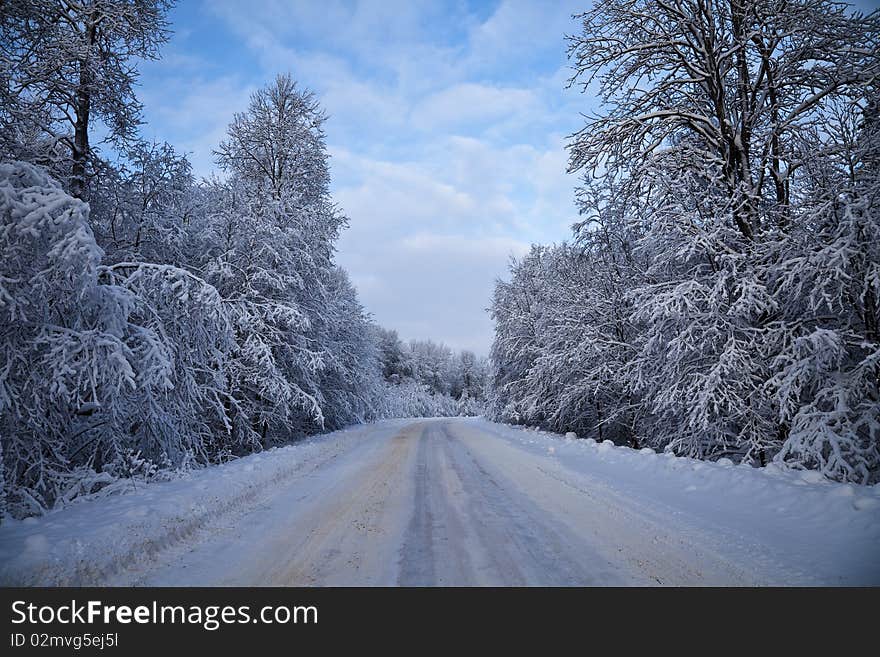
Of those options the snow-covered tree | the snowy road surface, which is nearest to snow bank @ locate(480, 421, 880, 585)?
the snowy road surface

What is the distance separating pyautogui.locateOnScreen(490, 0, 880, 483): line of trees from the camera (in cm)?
630

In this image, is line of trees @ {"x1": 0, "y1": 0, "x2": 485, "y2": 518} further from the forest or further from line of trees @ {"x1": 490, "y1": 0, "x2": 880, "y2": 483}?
line of trees @ {"x1": 490, "y1": 0, "x2": 880, "y2": 483}

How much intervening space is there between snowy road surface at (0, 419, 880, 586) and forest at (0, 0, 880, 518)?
165 centimetres

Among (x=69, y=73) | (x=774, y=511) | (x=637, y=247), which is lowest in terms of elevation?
Answer: (x=774, y=511)

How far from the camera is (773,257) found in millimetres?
7949

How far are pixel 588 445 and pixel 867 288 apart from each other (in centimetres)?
745

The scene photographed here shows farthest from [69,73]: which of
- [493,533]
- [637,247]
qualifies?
[637,247]

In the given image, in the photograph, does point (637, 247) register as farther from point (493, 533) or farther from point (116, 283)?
point (116, 283)

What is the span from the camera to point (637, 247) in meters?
9.98

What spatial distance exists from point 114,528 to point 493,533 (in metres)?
4.16
